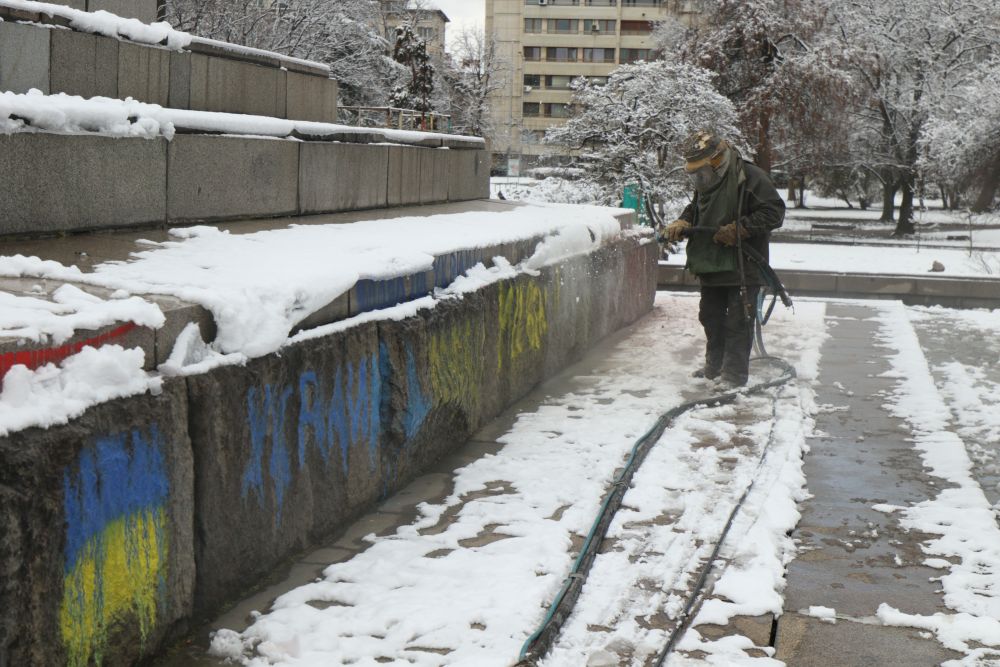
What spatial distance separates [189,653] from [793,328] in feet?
27.9

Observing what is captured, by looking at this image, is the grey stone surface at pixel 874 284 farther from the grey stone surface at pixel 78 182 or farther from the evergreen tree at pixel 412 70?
the evergreen tree at pixel 412 70

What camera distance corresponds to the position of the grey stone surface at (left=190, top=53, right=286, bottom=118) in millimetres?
6414

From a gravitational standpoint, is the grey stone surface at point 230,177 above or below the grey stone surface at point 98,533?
above

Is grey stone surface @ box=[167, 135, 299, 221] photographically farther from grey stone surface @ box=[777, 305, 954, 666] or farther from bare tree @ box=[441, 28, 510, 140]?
bare tree @ box=[441, 28, 510, 140]

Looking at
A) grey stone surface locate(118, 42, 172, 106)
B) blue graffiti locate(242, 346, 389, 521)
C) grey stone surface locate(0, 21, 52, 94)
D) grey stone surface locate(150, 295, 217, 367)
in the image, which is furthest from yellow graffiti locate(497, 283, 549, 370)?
grey stone surface locate(150, 295, 217, 367)

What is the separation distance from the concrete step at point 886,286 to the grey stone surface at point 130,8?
921 centimetres

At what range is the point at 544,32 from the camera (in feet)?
306

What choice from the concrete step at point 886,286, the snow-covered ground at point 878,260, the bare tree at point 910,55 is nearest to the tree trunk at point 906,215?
the bare tree at point 910,55

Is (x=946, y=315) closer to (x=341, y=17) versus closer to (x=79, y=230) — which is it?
(x=79, y=230)

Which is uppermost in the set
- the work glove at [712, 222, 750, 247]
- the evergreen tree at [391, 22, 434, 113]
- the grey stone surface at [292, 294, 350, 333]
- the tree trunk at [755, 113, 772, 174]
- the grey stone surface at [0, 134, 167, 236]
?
the evergreen tree at [391, 22, 434, 113]

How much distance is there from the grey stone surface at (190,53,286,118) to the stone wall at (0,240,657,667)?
1983 mm

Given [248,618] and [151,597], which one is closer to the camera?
[151,597]

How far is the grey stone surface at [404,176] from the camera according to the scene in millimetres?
8078

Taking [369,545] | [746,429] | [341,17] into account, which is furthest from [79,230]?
[341,17]
